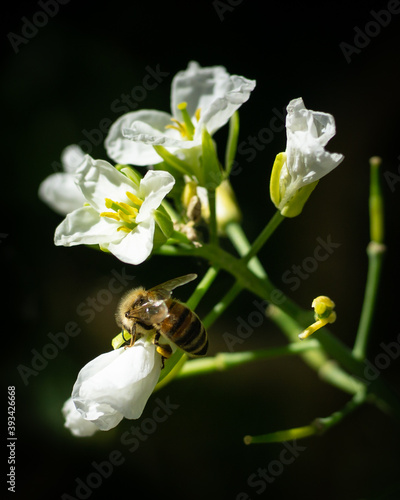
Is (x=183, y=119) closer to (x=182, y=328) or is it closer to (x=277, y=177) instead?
(x=277, y=177)

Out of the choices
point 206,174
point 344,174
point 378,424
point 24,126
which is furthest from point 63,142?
point 378,424

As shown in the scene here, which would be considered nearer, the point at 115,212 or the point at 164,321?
the point at 164,321

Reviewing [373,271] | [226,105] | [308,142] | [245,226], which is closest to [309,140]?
[308,142]

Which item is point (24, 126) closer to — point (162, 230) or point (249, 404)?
point (162, 230)

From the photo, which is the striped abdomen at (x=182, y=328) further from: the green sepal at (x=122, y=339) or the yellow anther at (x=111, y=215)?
the yellow anther at (x=111, y=215)

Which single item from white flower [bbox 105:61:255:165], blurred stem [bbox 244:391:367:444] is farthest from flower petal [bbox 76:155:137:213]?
blurred stem [bbox 244:391:367:444]

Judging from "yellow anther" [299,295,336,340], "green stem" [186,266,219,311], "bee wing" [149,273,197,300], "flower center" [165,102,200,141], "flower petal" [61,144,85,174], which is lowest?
"yellow anther" [299,295,336,340]

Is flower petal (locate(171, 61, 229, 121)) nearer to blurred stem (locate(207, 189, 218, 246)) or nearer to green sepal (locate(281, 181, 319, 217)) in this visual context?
blurred stem (locate(207, 189, 218, 246))
